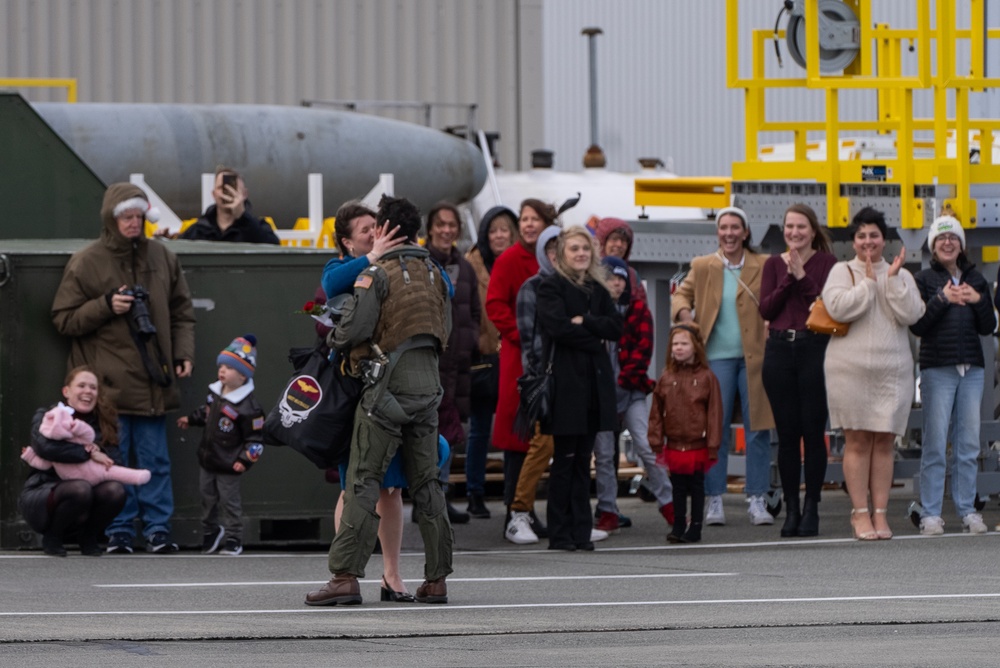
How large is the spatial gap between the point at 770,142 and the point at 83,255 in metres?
19.4

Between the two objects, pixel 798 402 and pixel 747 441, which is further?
pixel 747 441

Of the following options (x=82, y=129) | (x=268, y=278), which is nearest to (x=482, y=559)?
(x=268, y=278)

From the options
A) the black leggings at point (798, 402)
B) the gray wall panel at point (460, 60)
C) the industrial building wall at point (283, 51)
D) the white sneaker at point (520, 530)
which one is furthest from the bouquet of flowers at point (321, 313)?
the industrial building wall at point (283, 51)

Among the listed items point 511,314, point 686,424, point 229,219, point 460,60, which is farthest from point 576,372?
point 460,60

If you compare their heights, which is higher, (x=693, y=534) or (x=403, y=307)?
(x=403, y=307)

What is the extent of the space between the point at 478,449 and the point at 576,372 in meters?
2.06

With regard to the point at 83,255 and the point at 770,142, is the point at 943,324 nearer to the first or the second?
the point at 83,255

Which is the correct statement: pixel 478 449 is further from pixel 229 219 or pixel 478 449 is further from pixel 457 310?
pixel 229 219

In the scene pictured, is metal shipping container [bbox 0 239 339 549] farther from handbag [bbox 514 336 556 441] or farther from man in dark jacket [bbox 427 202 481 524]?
handbag [bbox 514 336 556 441]

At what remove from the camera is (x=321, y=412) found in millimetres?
7953

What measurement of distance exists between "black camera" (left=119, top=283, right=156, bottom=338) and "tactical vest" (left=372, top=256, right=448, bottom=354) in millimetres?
2433

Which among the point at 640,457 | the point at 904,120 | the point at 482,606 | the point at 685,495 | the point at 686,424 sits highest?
the point at 904,120

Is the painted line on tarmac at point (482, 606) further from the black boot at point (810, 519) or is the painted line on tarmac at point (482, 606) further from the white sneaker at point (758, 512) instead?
the white sneaker at point (758, 512)

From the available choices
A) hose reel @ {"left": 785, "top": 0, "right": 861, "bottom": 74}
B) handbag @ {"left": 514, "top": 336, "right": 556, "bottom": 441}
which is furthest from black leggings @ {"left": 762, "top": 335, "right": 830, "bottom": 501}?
hose reel @ {"left": 785, "top": 0, "right": 861, "bottom": 74}
